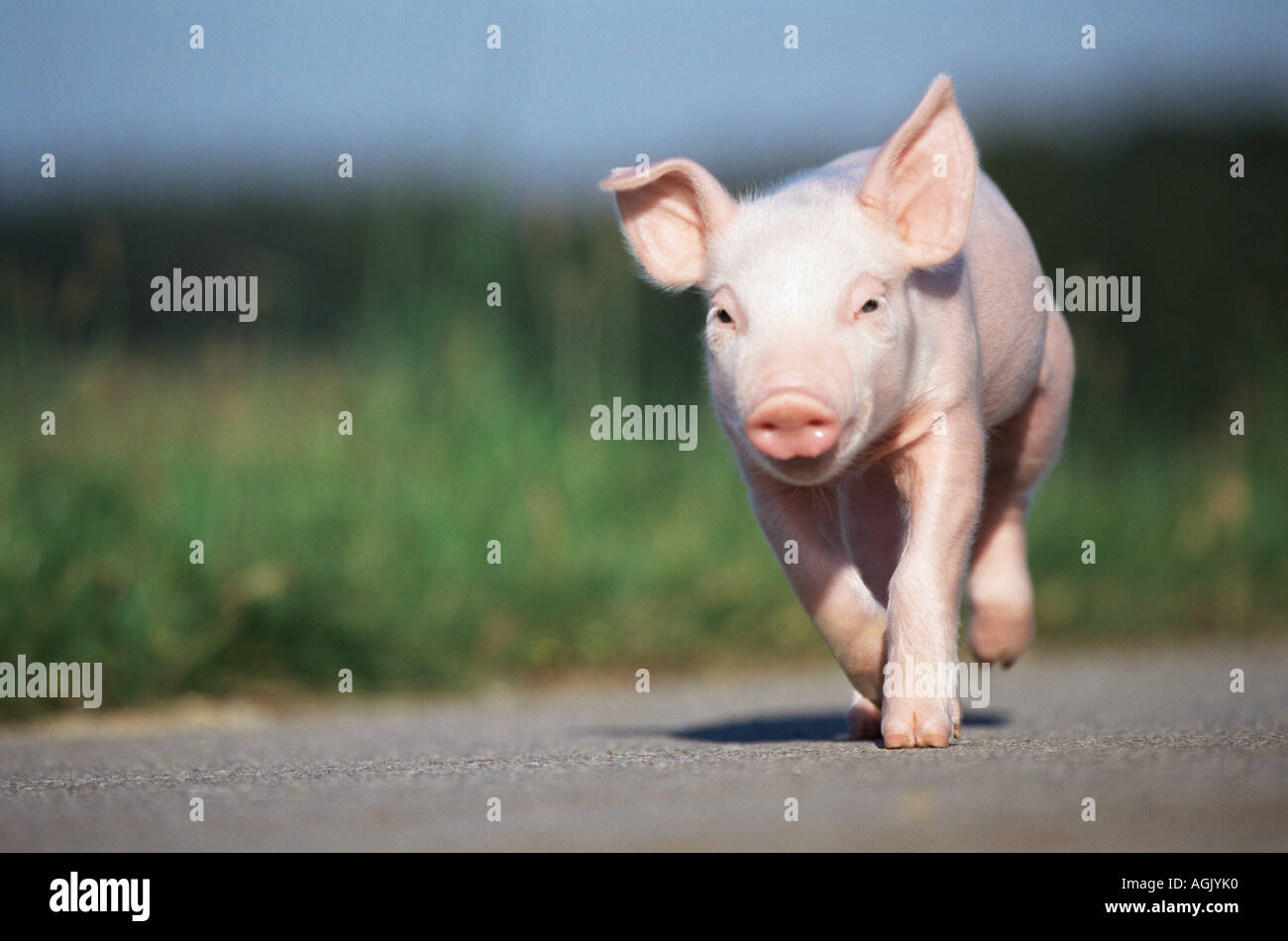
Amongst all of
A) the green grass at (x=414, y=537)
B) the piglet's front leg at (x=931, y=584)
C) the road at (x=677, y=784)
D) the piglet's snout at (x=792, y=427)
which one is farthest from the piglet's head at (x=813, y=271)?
the green grass at (x=414, y=537)

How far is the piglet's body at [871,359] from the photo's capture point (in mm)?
4293

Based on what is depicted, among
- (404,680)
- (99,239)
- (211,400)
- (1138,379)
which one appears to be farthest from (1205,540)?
(99,239)

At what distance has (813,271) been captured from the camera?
441 centimetres

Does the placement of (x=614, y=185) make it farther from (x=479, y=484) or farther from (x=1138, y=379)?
(x=1138, y=379)

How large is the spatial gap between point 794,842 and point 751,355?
58.9 inches

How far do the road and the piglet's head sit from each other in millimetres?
853

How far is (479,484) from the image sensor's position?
9.73 metres

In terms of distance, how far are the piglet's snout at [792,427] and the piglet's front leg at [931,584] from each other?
584 millimetres

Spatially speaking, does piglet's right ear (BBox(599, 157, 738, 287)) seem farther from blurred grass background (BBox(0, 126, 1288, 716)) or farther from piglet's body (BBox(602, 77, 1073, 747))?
blurred grass background (BBox(0, 126, 1288, 716))

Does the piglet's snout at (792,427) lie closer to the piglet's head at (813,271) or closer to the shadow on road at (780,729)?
the piglet's head at (813,271)

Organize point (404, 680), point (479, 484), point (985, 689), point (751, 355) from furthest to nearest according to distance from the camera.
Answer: point (479, 484) → point (404, 680) → point (985, 689) → point (751, 355)

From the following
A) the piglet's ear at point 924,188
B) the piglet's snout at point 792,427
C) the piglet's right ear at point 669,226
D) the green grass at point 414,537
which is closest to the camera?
the piglet's snout at point 792,427

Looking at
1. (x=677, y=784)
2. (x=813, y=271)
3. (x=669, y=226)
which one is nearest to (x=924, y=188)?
(x=813, y=271)

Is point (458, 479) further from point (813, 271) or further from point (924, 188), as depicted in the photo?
point (813, 271)
